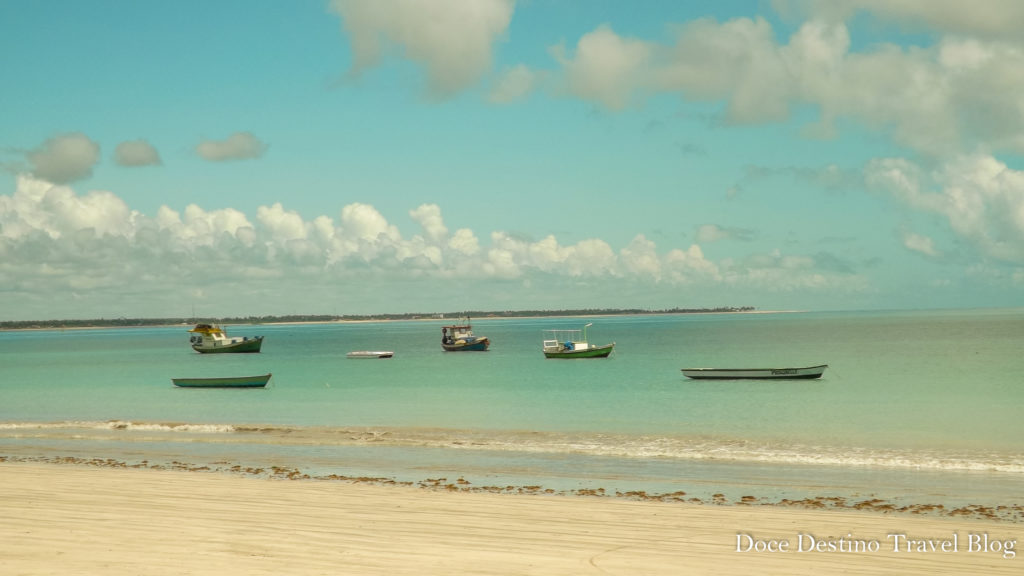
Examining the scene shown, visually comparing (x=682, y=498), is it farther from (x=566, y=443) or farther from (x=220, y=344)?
(x=220, y=344)

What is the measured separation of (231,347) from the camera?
108 m

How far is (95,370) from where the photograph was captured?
259 feet

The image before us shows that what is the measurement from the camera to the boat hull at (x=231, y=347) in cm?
10767

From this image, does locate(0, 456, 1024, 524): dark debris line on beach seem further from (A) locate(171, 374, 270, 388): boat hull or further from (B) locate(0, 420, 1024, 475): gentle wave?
(A) locate(171, 374, 270, 388): boat hull

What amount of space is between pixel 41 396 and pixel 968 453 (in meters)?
48.8

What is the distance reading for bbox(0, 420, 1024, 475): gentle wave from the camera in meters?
21.9

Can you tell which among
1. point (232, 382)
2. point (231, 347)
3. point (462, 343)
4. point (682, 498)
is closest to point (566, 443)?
point (682, 498)

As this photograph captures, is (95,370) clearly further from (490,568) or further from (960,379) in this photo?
(490,568)

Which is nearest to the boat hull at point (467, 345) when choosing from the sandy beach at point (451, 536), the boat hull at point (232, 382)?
the boat hull at point (232, 382)

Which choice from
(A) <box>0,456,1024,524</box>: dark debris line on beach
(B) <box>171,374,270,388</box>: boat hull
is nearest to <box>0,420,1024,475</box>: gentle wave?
(A) <box>0,456,1024,524</box>: dark debris line on beach

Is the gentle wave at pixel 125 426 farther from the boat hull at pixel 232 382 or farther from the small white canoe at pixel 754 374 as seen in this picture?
the small white canoe at pixel 754 374

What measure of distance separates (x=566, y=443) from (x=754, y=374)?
30.5 meters

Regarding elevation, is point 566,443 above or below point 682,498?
below

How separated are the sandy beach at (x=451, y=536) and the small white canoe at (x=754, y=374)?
38.7m
